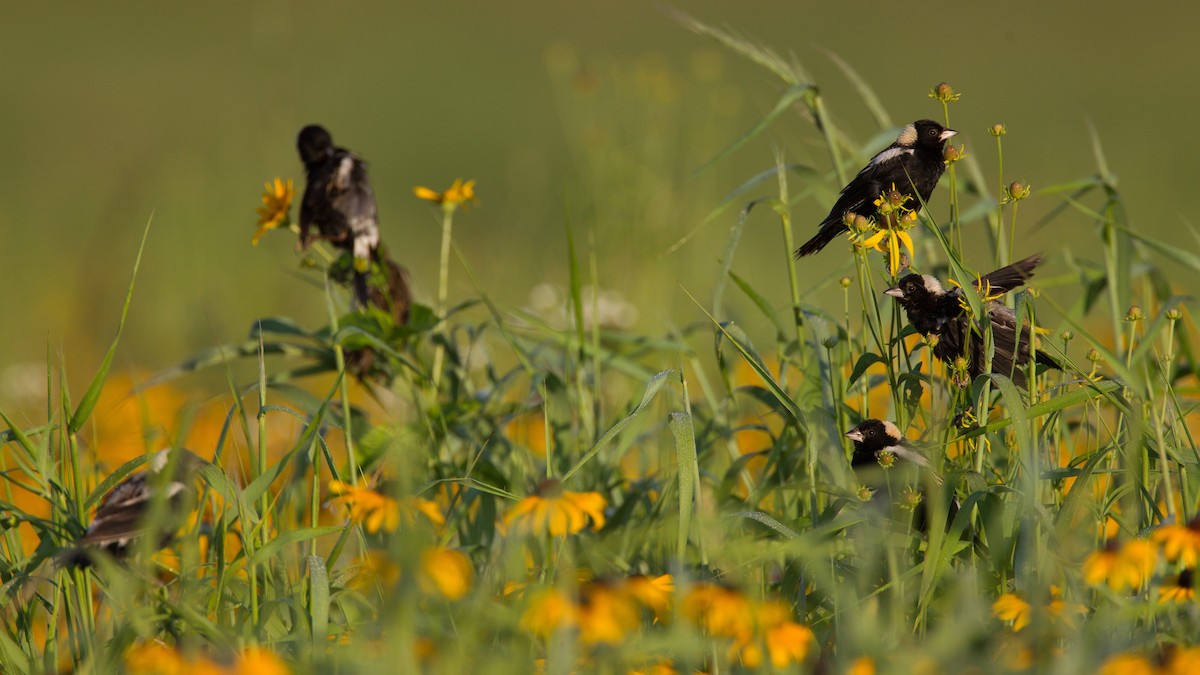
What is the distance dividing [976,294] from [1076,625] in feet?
1.85

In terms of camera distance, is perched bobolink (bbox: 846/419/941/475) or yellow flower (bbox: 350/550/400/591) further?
perched bobolink (bbox: 846/419/941/475)

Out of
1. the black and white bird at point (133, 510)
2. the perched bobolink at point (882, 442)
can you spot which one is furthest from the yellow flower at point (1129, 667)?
the black and white bird at point (133, 510)

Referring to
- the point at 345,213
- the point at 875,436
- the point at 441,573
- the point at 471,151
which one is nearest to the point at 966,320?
the point at 875,436

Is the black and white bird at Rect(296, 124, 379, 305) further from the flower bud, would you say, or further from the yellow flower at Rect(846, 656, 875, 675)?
the yellow flower at Rect(846, 656, 875, 675)

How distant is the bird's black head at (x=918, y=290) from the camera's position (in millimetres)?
2156

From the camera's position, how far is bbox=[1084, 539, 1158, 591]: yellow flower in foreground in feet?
5.30

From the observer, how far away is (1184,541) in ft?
5.44

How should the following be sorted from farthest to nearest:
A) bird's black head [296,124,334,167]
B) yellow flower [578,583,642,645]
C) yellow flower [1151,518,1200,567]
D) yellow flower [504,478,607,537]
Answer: bird's black head [296,124,334,167] → yellow flower [504,478,607,537] → yellow flower [1151,518,1200,567] → yellow flower [578,583,642,645]

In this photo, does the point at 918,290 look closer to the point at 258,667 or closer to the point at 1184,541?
the point at 1184,541

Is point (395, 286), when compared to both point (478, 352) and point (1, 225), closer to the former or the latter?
point (478, 352)

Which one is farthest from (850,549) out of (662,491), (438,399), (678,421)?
(438,399)

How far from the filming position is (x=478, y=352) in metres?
3.85

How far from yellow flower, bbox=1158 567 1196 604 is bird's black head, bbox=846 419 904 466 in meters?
0.54

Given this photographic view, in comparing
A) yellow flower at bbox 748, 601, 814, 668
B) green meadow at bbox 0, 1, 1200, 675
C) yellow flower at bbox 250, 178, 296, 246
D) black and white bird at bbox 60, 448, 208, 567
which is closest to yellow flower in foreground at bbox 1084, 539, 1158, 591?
green meadow at bbox 0, 1, 1200, 675
